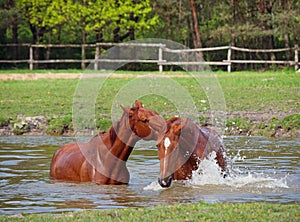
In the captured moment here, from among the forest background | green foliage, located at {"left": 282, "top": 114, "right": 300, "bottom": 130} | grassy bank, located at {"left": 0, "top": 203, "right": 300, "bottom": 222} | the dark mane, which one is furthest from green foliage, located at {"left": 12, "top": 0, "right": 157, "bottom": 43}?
grassy bank, located at {"left": 0, "top": 203, "right": 300, "bottom": 222}

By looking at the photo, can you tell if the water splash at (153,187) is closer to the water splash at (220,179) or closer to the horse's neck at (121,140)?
the water splash at (220,179)

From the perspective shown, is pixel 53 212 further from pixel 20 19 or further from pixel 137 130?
pixel 20 19

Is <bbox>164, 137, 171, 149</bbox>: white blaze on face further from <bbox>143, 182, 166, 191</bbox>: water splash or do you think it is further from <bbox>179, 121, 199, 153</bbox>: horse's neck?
<bbox>143, 182, 166, 191</bbox>: water splash

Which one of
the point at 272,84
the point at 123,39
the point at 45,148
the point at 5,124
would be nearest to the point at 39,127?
the point at 5,124

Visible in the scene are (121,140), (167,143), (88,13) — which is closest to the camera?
(167,143)

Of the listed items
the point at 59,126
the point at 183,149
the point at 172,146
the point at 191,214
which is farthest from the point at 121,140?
the point at 59,126

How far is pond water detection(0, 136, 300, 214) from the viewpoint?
25.9 ft

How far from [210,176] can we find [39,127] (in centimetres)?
721

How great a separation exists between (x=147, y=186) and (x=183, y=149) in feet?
3.35

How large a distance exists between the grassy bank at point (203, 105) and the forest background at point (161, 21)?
12.3 m

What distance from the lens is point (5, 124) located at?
15438 millimetres

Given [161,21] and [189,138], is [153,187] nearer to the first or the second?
[189,138]

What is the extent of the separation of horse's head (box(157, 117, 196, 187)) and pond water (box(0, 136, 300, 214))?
492 millimetres

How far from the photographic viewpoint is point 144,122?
8.10 m
